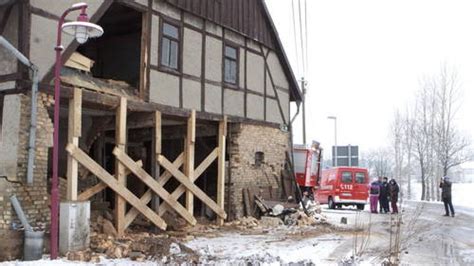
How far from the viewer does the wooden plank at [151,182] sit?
12.3 metres

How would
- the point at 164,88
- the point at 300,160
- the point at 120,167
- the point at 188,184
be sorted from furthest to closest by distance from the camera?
the point at 300,160
the point at 188,184
the point at 164,88
the point at 120,167

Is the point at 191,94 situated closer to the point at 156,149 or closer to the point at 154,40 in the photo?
the point at 154,40

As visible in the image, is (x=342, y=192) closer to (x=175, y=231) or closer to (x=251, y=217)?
(x=251, y=217)

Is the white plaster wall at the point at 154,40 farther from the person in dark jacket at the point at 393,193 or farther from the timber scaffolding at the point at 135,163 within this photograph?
the person in dark jacket at the point at 393,193

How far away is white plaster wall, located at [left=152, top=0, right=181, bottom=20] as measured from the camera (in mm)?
13812

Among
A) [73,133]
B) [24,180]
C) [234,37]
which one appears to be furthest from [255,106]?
[24,180]

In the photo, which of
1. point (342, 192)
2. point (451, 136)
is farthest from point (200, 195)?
point (451, 136)

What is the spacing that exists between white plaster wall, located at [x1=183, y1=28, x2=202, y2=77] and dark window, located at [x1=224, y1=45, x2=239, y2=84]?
55.3 inches

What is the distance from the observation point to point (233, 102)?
16.6 m

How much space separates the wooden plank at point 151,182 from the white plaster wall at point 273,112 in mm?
5464

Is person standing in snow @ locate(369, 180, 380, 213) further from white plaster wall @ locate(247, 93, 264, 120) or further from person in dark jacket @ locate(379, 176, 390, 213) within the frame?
white plaster wall @ locate(247, 93, 264, 120)

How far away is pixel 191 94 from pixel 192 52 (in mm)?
1188

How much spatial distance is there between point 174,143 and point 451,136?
92.6 ft

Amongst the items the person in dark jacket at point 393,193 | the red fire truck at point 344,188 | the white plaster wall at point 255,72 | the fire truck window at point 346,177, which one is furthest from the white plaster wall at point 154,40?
the fire truck window at point 346,177
